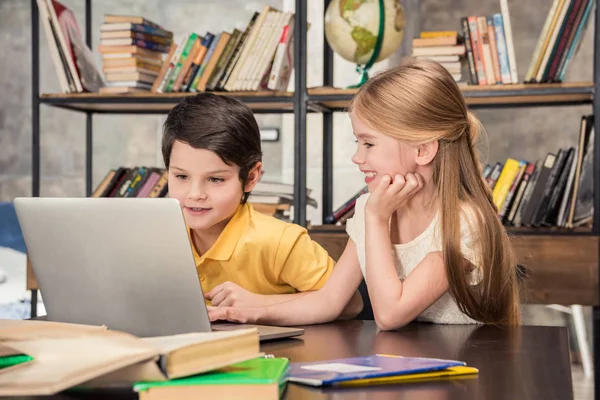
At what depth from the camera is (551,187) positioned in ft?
8.97

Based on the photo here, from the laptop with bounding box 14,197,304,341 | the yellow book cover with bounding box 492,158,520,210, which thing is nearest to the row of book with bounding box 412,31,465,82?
the yellow book cover with bounding box 492,158,520,210

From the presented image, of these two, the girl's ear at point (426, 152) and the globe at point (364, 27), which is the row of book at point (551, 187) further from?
the girl's ear at point (426, 152)

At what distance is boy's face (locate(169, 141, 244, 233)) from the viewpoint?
158 cm

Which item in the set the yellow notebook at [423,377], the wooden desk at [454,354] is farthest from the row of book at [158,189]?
the yellow notebook at [423,377]

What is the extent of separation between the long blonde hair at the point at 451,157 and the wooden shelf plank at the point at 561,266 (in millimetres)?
1107

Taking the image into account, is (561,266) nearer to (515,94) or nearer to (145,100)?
(515,94)

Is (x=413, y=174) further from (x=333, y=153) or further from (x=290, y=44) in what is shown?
(x=333, y=153)

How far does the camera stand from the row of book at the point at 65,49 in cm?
302

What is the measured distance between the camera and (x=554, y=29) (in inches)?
→ 105

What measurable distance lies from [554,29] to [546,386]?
2.05 m

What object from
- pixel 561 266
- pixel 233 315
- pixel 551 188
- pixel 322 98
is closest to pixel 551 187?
pixel 551 188

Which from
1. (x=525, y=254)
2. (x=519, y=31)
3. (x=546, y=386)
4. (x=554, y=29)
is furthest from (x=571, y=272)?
(x=546, y=386)

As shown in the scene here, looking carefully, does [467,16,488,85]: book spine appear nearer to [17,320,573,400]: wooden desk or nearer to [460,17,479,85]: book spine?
[460,17,479,85]: book spine

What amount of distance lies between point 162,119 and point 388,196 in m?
2.58
